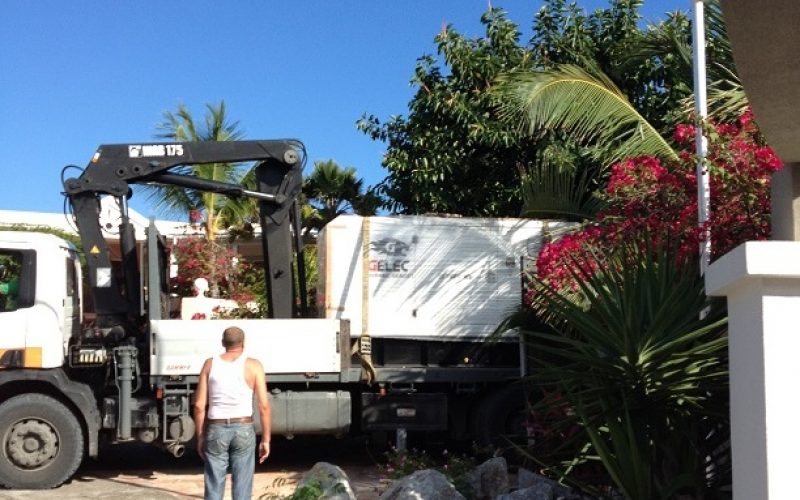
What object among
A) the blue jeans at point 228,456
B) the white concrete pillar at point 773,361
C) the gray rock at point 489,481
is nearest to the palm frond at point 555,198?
the gray rock at point 489,481

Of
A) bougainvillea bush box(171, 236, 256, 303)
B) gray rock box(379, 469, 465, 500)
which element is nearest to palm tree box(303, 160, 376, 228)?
bougainvillea bush box(171, 236, 256, 303)

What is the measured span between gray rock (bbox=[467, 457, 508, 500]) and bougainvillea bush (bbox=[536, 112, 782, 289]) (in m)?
1.78

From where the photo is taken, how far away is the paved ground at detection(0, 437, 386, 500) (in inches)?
374

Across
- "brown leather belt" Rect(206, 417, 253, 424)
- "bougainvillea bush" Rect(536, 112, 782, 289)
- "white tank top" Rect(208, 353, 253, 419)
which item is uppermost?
"bougainvillea bush" Rect(536, 112, 782, 289)

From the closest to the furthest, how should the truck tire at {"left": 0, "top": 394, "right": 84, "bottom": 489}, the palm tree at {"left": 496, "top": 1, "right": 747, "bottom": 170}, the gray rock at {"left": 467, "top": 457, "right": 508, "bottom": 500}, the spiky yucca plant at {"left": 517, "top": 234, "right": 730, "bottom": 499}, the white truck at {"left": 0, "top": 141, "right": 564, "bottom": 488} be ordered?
the spiky yucca plant at {"left": 517, "top": 234, "right": 730, "bottom": 499} < the gray rock at {"left": 467, "top": 457, "right": 508, "bottom": 500} < the truck tire at {"left": 0, "top": 394, "right": 84, "bottom": 489} < the white truck at {"left": 0, "top": 141, "right": 564, "bottom": 488} < the palm tree at {"left": 496, "top": 1, "right": 747, "bottom": 170}

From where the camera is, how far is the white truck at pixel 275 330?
9.77 meters

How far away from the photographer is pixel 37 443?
9.66 metres

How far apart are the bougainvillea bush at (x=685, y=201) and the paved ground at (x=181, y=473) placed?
310cm

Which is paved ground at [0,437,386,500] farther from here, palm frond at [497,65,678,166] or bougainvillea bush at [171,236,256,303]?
palm frond at [497,65,678,166]

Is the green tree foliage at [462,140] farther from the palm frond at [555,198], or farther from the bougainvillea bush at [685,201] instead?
the bougainvillea bush at [685,201]

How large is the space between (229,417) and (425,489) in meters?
1.65

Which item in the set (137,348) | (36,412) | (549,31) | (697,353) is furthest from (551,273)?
(549,31)

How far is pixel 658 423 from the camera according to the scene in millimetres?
5879

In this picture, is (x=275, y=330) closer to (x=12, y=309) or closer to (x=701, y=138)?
(x=12, y=309)
